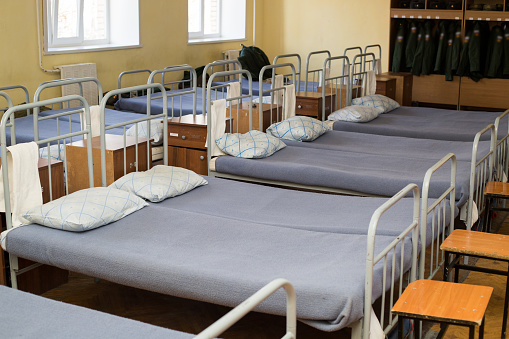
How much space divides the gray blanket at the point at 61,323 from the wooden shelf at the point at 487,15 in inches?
283

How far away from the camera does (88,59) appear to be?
7215 millimetres

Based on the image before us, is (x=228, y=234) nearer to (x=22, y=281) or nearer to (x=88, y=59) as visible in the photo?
(x=22, y=281)

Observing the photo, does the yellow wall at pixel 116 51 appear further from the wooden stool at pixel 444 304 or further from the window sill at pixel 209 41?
the wooden stool at pixel 444 304

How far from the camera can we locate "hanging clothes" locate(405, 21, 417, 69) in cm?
895

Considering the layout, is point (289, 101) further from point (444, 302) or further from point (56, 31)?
point (444, 302)

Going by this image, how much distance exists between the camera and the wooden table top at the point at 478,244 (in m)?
3.20

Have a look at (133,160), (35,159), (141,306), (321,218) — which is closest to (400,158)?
(321,218)

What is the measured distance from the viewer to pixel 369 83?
757 centimetres

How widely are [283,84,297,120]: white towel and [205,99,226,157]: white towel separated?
3.54ft

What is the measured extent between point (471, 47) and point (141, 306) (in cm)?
645

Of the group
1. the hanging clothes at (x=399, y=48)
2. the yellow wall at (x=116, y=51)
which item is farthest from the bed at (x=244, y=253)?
the hanging clothes at (x=399, y=48)

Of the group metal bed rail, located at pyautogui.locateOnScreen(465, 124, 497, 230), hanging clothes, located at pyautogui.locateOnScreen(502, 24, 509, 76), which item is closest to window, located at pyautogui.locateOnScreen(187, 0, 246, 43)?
hanging clothes, located at pyautogui.locateOnScreen(502, 24, 509, 76)

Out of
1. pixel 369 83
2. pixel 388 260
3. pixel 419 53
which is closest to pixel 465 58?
pixel 419 53

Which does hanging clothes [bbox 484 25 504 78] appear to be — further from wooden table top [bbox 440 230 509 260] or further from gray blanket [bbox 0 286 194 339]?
gray blanket [bbox 0 286 194 339]
